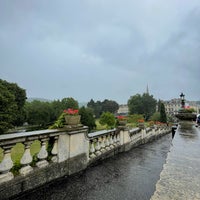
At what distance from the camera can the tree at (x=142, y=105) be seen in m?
98.7

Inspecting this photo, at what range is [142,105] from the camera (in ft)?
323

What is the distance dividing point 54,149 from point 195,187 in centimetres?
273

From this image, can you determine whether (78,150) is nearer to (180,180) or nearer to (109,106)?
(180,180)

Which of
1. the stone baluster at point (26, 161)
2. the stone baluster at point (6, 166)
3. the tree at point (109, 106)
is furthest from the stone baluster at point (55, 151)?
the tree at point (109, 106)

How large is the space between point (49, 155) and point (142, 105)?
→ 9786 centimetres

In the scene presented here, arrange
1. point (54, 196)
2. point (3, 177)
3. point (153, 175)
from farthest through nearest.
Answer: point (153, 175) → point (54, 196) → point (3, 177)

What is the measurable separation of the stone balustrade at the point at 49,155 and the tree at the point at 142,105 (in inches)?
3740

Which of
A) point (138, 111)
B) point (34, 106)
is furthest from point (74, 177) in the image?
point (138, 111)

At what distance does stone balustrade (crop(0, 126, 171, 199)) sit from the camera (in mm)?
2885

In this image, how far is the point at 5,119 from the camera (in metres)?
25.0

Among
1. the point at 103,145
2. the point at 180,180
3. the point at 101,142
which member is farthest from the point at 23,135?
the point at 103,145

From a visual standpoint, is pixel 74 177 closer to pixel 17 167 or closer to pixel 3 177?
pixel 17 167

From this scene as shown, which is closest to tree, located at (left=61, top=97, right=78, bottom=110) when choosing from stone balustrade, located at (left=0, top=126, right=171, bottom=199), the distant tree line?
the distant tree line

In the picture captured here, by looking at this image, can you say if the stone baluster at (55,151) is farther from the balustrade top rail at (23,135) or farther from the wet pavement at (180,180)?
the wet pavement at (180,180)
